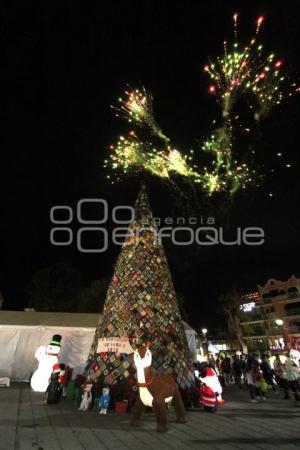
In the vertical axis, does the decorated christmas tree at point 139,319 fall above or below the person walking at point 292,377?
above

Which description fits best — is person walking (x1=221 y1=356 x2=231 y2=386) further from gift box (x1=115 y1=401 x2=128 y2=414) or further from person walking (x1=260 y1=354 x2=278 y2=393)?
gift box (x1=115 y1=401 x2=128 y2=414)

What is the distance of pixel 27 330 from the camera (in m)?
13.1

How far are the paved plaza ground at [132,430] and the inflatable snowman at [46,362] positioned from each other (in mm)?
1479

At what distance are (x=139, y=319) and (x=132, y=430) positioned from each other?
8.68ft

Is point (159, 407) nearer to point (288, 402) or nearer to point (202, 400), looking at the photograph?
point (202, 400)

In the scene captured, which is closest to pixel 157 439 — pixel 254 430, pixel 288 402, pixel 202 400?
pixel 254 430

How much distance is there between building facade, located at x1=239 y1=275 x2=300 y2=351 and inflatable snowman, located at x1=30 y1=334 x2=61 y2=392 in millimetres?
38002

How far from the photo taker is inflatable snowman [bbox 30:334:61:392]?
9.41m

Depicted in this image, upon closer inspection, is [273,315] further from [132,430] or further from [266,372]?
[132,430]

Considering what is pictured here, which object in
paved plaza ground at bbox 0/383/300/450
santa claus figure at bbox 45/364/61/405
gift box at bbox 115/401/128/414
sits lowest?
paved plaza ground at bbox 0/383/300/450

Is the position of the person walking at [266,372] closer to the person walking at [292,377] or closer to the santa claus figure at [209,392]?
the person walking at [292,377]

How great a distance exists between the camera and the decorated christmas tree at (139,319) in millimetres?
7555

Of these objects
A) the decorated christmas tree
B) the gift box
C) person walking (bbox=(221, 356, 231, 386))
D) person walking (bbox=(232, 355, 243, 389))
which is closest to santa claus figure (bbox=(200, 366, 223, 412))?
the decorated christmas tree

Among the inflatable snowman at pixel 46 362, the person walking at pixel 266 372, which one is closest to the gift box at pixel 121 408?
the inflatable snowman at pixel 46 362
